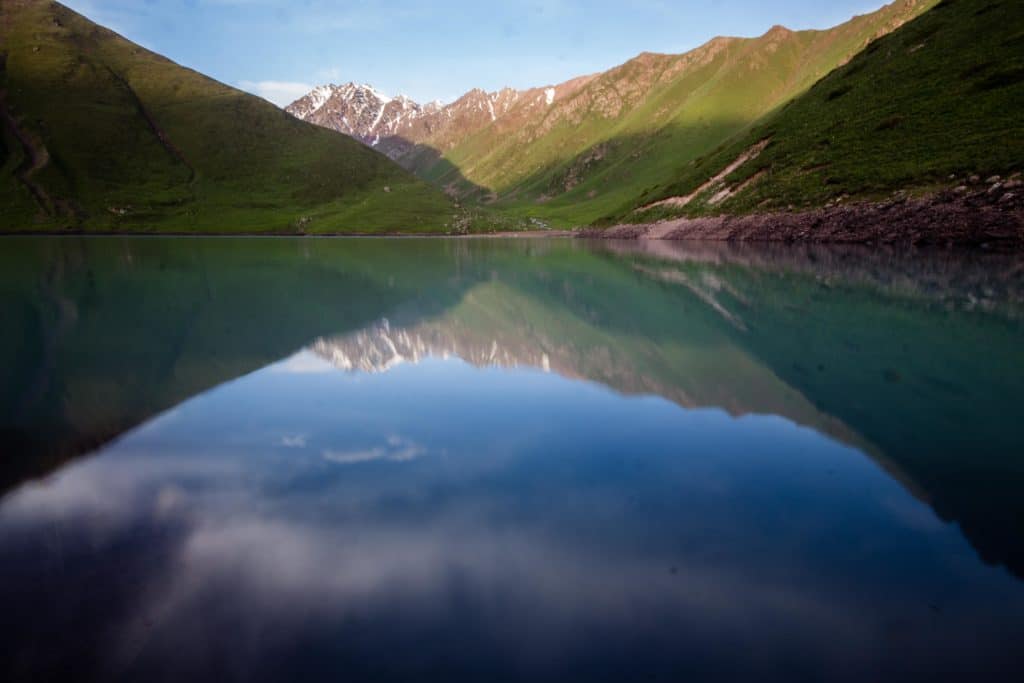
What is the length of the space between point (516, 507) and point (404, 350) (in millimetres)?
11627

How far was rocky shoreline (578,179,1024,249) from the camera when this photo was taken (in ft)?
170

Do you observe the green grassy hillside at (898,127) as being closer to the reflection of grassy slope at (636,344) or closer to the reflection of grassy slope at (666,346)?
the reflection of grassy slope at (666,346)

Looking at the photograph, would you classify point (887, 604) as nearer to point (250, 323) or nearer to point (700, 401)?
point (700, 401)

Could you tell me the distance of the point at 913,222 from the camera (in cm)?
5988

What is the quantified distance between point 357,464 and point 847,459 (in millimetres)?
8282

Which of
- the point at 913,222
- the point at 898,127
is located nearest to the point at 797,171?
the point at 898,127

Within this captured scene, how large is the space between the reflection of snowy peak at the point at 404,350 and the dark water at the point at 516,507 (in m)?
0.19

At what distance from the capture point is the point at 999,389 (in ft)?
42.6

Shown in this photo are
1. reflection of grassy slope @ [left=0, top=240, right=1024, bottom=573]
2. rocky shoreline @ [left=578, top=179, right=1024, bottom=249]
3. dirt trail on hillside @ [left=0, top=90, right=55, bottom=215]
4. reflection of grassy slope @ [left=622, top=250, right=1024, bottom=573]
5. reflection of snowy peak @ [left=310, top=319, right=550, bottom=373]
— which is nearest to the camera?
reflection of grassy slope @ [left=622, top=250, right=1024, bottom=573]

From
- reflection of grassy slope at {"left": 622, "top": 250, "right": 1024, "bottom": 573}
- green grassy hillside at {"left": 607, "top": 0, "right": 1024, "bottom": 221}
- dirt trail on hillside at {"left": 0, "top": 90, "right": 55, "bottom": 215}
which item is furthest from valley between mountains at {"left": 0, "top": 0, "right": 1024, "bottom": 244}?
reflection of grassy slope at {"left": 622, "top": 250, "right": 1024, "bottom": 573}

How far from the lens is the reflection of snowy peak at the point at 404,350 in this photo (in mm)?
17141

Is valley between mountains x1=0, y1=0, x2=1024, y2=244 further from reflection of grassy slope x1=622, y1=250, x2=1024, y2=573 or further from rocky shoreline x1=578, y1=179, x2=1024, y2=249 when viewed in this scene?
reflection of grassy slope x1=622, y1=250, x2=1024, y2=573

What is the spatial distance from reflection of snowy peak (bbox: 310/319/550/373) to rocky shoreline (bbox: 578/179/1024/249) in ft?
182

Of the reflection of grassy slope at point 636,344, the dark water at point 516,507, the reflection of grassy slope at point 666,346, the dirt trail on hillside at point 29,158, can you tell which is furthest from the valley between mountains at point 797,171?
the dark water at point 516,507
